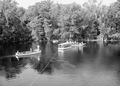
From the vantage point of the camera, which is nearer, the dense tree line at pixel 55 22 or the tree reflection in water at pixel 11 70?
the tree reflection in water at pixel 11 70

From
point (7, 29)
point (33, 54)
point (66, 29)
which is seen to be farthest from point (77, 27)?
point (33, 54)

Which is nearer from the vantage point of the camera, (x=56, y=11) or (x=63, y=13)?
(x=63, y=13)

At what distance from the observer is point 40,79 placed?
94.3 feet

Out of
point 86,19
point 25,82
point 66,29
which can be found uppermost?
point 86,19

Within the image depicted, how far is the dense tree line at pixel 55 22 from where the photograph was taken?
290 feet

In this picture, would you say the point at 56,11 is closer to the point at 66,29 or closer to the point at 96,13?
the point at 66,29

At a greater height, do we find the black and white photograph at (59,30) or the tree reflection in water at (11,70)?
the black and white photograph at (59,30)

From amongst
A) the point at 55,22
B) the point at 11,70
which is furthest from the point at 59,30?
the point at 11,70

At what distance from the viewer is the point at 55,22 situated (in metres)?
105

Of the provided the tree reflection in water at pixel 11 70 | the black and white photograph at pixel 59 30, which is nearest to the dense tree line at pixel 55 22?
the black and white photograph at pixel 59 30

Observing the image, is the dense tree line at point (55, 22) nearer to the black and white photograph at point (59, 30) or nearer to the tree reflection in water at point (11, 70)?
the black and white photograph at point (59, 30)

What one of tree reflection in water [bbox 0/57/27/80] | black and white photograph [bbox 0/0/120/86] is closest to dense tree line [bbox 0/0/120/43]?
black and white photograph [bbox 0/0/120/86]

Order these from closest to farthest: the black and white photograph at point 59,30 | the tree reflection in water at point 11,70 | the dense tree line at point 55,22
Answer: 1. the tree reflection in water at point 11,70
2. the black and white photograph at point 59,30
3. the dense tree line at point 55,22

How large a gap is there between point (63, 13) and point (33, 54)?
4883 centimetres
